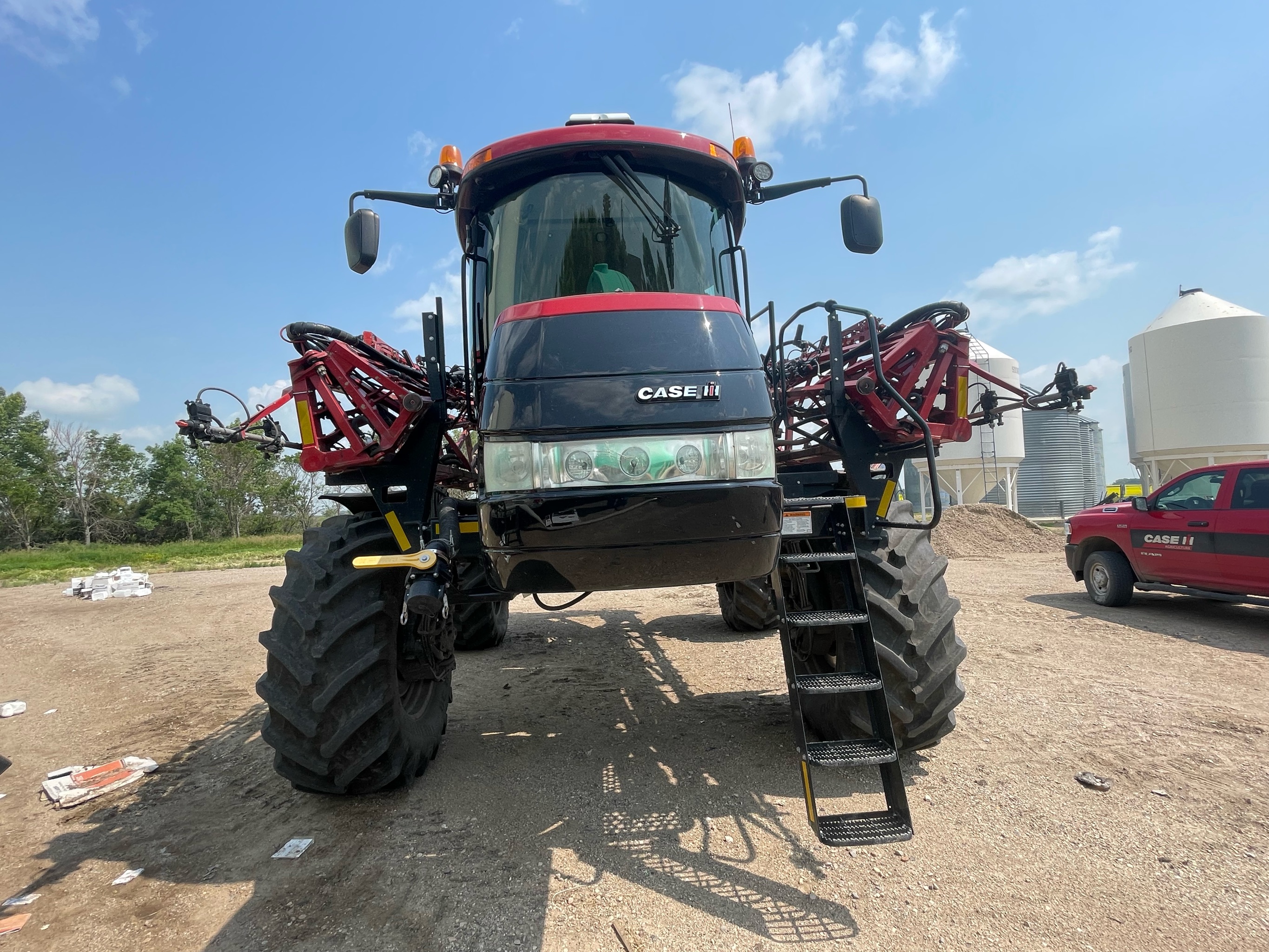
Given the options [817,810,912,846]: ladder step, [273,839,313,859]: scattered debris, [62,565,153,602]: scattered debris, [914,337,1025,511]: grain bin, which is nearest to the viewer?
[817,810,912,846]: ladder step

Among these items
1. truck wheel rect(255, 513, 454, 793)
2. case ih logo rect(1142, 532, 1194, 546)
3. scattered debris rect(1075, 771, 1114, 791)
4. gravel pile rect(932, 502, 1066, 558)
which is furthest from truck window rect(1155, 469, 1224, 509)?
truck wheel rect(255, 513, 454, 793)

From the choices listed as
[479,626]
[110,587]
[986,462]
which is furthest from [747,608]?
[986,462]

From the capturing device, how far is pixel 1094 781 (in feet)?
10.9

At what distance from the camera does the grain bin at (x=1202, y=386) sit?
19.0 metres

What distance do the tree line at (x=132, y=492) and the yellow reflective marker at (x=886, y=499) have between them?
3804 cm

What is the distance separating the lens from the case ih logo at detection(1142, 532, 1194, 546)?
7.42m

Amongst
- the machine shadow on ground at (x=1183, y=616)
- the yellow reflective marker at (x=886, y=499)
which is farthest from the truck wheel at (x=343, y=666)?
the machine shadow on ground at (x=1183, y=616)

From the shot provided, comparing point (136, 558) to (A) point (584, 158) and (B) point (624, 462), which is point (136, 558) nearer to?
(A) point (584, 158)

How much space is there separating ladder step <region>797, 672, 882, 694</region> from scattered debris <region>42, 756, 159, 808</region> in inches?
148

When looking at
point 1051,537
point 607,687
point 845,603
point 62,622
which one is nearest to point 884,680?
point 845,603

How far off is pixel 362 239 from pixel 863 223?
255 centimetres

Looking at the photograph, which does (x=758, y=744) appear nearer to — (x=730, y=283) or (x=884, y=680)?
(x=884, y=680)

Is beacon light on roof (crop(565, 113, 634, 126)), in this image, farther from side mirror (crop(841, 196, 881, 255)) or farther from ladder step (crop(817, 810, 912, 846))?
ladder step (crop(817, 810, 912, 846))

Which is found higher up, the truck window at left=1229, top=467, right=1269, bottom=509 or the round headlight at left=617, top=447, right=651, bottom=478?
the round headlight at left=617, top=447, right=651, bottom=478
